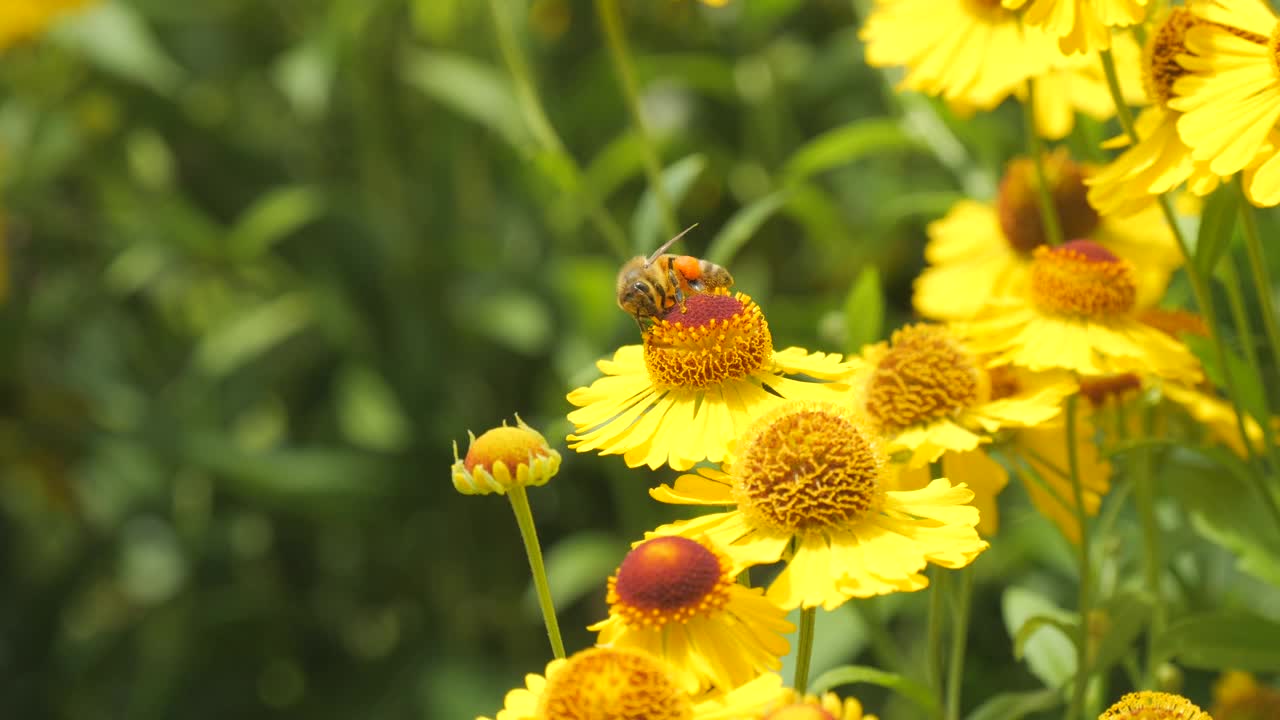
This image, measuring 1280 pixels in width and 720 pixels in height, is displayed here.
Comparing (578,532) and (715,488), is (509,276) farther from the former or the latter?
(715,488)

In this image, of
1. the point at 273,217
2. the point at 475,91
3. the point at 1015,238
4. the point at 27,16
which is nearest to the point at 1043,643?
the point at 1015,238

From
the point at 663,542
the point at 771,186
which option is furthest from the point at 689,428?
the point at 771,186

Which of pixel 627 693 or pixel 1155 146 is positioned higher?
pixel 1155 146

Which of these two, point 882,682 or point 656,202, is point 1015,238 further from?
point 882,682

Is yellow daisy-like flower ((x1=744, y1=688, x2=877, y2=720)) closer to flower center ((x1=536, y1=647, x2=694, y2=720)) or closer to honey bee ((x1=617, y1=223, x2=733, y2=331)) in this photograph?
flower center ((x1=536, y1=647, x2=694, y2=720))

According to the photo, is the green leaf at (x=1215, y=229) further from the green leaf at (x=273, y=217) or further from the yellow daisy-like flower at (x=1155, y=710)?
the green leaf at (x=273, y=217)

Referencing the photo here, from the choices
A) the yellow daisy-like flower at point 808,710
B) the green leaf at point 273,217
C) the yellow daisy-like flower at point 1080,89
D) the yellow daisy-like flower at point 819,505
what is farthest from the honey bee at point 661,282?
the green leaf at point 273,217

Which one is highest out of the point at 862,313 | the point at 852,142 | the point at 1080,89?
the point at 852,142
